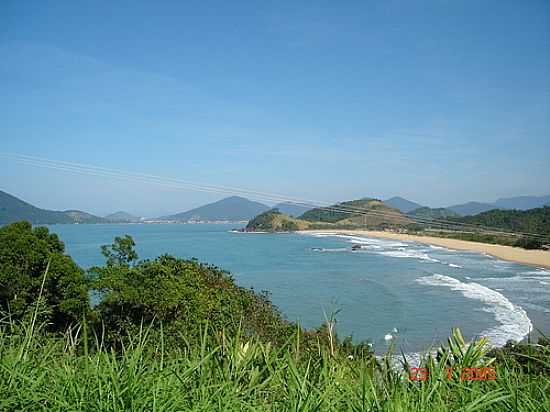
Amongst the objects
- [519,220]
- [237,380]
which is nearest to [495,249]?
[519,220]

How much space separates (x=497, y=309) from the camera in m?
22.9

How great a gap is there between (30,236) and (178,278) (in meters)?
4.03

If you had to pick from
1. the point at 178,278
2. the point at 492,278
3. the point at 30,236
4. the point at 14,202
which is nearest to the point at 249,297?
A: the point at 178,278

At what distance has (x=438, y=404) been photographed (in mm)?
1775

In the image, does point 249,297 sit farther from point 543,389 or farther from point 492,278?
point 492,278

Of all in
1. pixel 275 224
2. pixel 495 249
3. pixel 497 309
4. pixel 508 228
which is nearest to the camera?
pixel 497 309

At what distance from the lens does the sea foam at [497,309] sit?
1793 centimetres

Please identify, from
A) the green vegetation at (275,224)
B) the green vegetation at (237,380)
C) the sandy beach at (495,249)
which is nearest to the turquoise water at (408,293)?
the sandy beach at (495,249)

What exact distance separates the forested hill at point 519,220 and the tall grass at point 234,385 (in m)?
52.0

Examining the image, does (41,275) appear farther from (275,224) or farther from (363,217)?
(275,224)

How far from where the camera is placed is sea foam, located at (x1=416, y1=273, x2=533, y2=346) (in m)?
17.9

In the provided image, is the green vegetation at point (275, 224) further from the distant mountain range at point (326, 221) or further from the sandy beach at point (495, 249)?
the sandy beach at point (495, 249)
